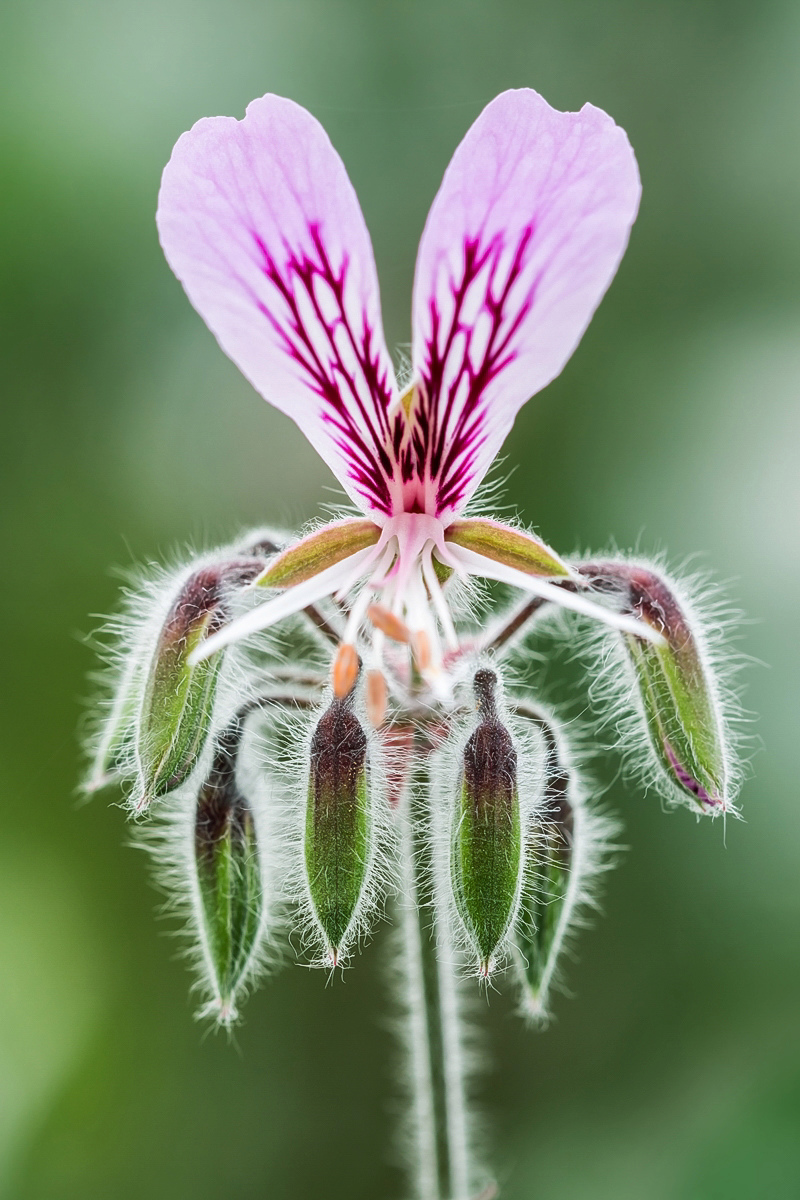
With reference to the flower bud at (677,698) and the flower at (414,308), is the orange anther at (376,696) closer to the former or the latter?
the flower at (414,308)

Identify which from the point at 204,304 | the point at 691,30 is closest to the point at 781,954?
the point at 204,304

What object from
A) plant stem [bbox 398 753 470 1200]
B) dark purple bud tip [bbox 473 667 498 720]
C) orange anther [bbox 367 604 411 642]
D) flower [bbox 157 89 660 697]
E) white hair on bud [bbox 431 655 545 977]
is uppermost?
flower [bbox 157 89 660 697]

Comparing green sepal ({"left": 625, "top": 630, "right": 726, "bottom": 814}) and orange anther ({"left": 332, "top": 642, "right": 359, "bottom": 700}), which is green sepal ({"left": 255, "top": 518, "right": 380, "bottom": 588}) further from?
green sepal ({"left": 625, "top": 630, "right": 726, "bottom": 814})

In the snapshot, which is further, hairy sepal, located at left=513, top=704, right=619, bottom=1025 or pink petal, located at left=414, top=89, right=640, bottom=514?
hairy sepal, located at left=513, top=704, right=619, bottom=1025

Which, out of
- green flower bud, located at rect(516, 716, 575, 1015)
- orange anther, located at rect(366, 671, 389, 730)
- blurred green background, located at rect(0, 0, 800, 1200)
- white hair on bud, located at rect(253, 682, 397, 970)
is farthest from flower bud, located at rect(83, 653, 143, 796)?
blurred green background, located at rect(0, 0, 800, 1200)

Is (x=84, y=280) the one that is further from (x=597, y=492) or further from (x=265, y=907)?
(x=265, y=907)

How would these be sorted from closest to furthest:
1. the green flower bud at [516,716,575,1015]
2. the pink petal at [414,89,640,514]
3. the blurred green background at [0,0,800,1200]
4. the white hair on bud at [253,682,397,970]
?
the pink petal at [414,89,640,514], the white hair on bud at [253,682,397,970], the green flower bud at [516,716,575,1015], the blurred green background at [0,0,800,1200]

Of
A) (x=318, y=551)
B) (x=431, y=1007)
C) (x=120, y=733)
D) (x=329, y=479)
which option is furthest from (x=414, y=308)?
(x=329, y=479)
